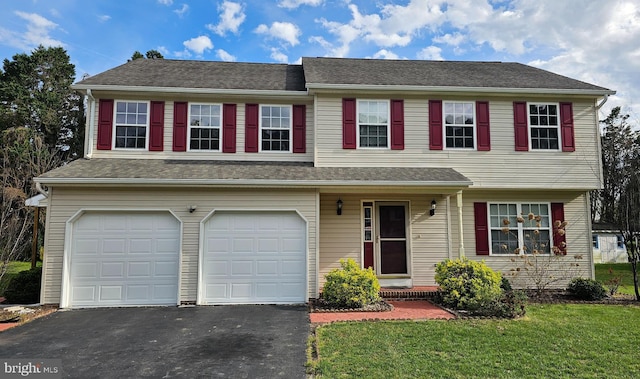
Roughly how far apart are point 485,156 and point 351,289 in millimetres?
5259

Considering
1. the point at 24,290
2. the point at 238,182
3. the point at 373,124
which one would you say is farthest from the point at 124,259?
the point at 373,124

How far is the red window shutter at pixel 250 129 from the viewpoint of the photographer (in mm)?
10148

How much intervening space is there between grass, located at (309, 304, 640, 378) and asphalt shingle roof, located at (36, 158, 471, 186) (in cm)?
329

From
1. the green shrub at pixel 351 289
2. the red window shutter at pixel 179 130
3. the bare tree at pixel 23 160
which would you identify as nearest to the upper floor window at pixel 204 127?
the red window shutter at pixel 179 130

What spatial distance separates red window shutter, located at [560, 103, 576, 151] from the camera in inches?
398

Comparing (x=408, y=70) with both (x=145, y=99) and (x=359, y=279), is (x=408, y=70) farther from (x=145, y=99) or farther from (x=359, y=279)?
(x=145, y=99)

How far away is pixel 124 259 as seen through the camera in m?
8.34

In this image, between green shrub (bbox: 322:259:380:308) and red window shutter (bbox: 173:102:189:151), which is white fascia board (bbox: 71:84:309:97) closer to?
red window shutter (bbox: 173:102:189:151)

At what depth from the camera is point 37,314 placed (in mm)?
7473

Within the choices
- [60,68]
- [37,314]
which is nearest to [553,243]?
[37,314]

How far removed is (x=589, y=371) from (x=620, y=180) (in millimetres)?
8250

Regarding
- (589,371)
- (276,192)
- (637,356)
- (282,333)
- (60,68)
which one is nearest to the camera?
(589,371)

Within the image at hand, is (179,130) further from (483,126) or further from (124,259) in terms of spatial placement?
(483,126)

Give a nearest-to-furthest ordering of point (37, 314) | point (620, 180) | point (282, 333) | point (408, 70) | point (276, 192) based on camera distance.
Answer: point (282, 333)
point (37, 314)
point (276, 192)
point (620, 180)
point (408, 70)
